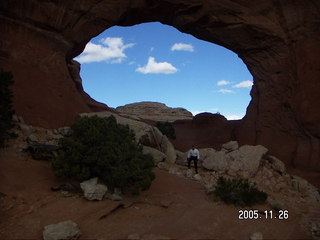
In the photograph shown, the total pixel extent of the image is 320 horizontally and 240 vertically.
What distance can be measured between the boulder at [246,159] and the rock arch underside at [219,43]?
4.35m

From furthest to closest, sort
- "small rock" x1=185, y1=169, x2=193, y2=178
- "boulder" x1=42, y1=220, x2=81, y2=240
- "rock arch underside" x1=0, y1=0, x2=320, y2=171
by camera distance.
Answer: "rock arch underside" x1=0, y1=0, x2=320, y2=171 → "small rock" x1=185, y1=169, x2=193, y2=178 → "boulder" x1=42, y1=220, x2=81, y2=240

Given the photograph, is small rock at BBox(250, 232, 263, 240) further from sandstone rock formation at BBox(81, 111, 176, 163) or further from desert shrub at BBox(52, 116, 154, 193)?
sandstone rock formation at BBox(81, 111, 176, 163)

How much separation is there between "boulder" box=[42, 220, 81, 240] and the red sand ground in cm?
22

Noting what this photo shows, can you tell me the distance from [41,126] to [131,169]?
6.91 meters

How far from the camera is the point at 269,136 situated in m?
20.0

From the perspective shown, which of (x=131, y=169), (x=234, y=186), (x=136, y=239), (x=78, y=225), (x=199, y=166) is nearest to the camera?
(x=136, y=239)

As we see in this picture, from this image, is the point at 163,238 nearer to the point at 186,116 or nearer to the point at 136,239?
the point at 136,239

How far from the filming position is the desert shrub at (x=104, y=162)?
28.4 ft

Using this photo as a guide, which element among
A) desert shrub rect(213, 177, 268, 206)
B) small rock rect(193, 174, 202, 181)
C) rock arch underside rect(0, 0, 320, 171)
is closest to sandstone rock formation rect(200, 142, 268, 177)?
small rock rect(193, 174, 202, 181)

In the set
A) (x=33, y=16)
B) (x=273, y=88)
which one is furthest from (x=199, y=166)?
(x=33, y=16)

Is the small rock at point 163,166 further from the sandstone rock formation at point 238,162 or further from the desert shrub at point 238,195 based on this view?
the desert shrub at point 238,195

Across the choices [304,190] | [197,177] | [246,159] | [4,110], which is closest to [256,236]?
[197,177]

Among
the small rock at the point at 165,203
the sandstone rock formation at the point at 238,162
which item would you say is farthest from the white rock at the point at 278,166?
the small rock at the point at 165,203

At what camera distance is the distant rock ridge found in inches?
1965
